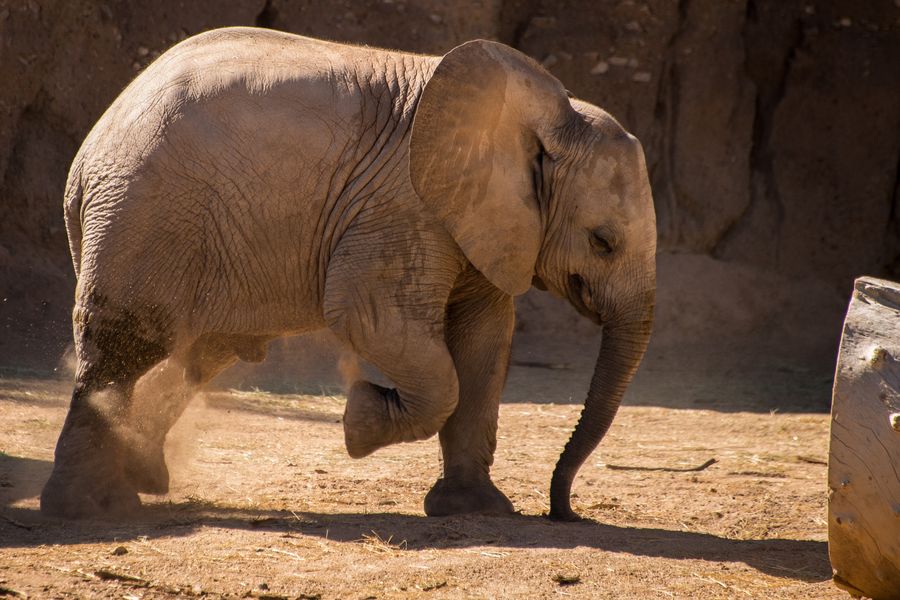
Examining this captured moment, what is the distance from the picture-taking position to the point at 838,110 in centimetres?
→ 1224

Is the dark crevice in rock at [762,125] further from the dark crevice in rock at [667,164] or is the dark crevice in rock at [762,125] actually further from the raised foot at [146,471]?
the raised foot at [146,471]

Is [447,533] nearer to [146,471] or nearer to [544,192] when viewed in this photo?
[544,192]

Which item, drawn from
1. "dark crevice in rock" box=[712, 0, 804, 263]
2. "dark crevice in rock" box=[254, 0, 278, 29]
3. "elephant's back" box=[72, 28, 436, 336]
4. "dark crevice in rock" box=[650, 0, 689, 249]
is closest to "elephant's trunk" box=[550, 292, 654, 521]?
"elephant's back" box=[72, 28, 436, 336]

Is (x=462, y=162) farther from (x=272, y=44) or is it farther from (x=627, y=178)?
(x=272, y=44)

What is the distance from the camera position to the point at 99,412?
222 inches

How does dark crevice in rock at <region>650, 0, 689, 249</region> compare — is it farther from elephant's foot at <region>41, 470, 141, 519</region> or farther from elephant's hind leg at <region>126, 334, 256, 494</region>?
elephant's foot at <region>41, 470, 141, 519</region>

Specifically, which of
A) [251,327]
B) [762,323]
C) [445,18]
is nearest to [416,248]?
[251,327]

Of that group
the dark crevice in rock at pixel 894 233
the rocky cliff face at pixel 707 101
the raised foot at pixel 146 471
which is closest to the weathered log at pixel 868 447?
the raised foot at pixel 146 471

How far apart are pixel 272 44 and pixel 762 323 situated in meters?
7.55

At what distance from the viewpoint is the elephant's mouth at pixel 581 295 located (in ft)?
18.7

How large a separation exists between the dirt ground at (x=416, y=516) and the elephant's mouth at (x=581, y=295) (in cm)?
96

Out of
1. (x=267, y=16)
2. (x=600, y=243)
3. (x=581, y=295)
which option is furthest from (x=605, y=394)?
(x=267, y=16)

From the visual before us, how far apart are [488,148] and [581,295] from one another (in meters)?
0.81

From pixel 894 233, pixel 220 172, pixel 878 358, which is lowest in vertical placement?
pixel 878 358
